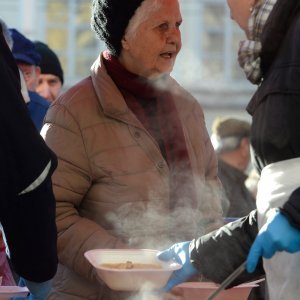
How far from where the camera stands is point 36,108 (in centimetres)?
520

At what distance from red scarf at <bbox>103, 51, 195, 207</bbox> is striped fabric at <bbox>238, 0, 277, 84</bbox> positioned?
848mm

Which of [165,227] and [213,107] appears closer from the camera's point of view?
[165,227]

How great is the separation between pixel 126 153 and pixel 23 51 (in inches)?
71.9

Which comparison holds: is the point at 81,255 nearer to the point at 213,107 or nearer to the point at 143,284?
the point at 143,284

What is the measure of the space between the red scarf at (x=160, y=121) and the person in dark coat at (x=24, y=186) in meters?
0.80

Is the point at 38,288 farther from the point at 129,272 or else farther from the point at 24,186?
the point at 24,186

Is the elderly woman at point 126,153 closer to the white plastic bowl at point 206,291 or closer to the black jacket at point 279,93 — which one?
the white plastic bowl at point 206,291

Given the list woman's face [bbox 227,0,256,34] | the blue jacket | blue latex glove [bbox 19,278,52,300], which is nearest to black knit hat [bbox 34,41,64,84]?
the blue jacket

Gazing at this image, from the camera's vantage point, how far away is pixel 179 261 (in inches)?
135

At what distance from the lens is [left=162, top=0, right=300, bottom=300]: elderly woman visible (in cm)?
286

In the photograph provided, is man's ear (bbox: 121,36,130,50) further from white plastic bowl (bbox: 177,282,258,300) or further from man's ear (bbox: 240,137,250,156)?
man's ear (bbox: 240,137,250,156)

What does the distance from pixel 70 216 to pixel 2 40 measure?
3.22 feet

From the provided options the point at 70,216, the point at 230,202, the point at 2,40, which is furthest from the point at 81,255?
the point at 230,202

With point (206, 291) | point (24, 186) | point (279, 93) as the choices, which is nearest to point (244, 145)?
point (206, 291)
